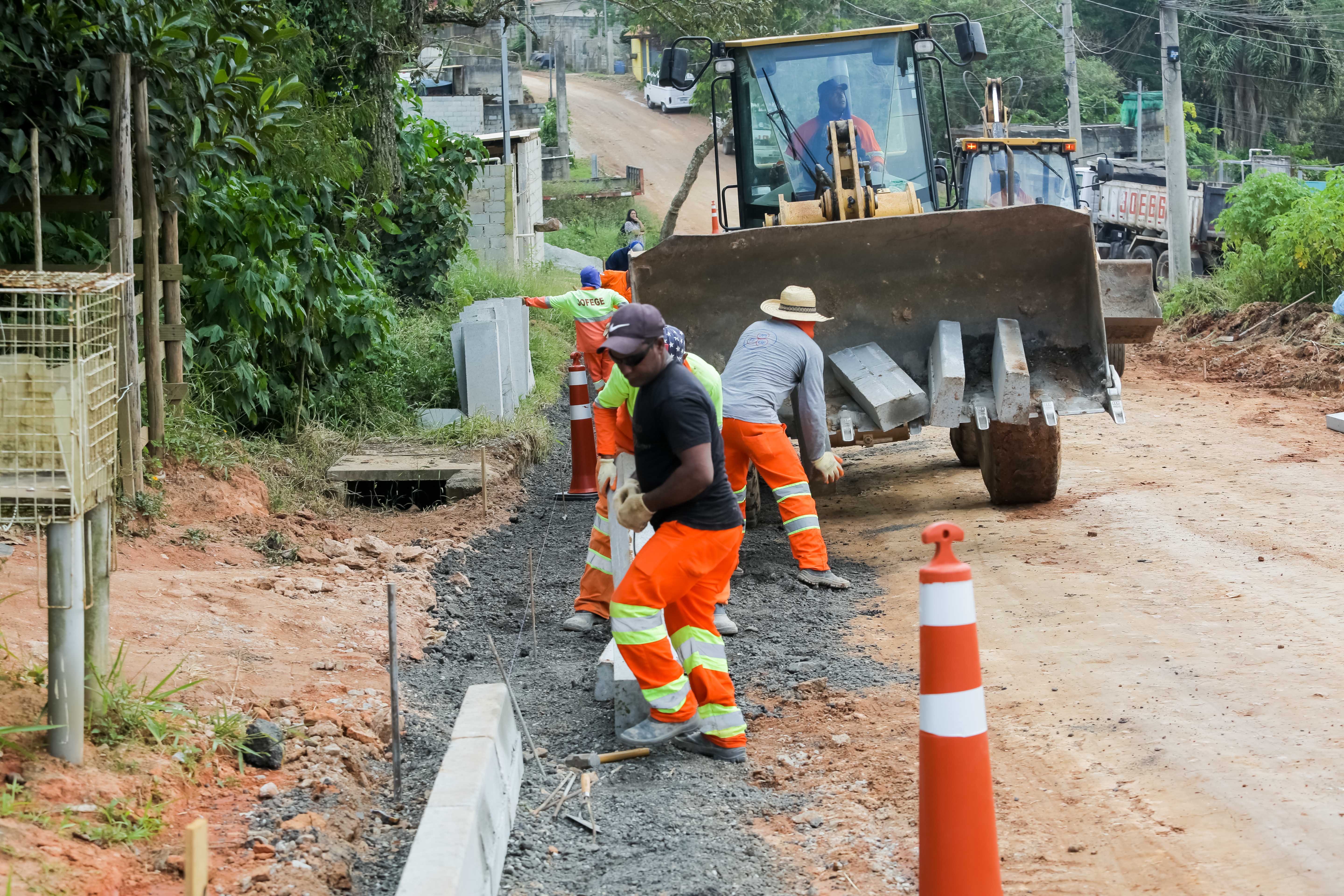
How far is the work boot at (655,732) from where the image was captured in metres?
4.70

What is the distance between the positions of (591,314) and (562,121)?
124ft

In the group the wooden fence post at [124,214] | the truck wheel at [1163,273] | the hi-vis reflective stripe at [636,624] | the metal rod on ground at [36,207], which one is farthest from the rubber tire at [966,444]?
the truck wheel at [1163,273]

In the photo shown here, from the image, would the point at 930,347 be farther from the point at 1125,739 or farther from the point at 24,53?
the point at 24,53

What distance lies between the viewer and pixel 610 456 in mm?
7004

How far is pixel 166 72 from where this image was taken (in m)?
6.67

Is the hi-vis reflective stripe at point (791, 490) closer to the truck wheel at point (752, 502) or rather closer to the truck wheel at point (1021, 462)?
the truck wheel at point (752, 502)

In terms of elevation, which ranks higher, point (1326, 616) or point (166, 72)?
point (166, 72)

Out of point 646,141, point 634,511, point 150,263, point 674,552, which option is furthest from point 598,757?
point 646,141

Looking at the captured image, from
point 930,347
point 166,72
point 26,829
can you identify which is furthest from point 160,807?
point 930,347

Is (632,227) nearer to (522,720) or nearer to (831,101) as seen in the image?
(831,101)

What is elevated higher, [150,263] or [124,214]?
[124,214]

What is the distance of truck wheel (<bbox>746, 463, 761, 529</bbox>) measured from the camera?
8391 mm

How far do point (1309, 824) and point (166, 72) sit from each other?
6.13 metres

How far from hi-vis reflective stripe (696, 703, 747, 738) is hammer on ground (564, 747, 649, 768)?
9.2 inches
